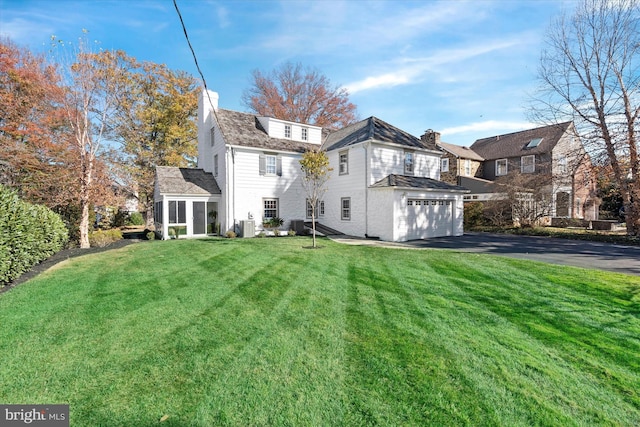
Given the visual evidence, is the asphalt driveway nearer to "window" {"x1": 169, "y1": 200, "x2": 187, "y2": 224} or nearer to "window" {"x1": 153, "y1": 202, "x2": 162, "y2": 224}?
"window" {"x1": 169, "y1": 200, "x2": 187, "y2": 224}

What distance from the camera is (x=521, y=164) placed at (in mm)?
27969

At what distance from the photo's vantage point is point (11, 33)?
18359 millimetres

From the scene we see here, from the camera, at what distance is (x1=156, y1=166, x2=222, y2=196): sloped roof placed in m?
16.8

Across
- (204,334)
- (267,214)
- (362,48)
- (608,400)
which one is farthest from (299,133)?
(608,400)

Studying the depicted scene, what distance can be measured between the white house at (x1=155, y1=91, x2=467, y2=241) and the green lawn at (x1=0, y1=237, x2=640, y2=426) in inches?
356

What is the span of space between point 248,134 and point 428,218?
1237 centimetres

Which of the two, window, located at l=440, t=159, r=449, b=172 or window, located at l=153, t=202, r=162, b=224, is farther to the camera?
window, located at l=440, t=159, r=449, b=172

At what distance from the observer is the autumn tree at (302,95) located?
3281 centimetres

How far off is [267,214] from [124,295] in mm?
12500

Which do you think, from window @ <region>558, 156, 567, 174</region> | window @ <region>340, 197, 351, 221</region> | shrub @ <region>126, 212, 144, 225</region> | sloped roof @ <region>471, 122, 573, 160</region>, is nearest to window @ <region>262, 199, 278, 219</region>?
window @ <region>340, 197, 351, 221</region>

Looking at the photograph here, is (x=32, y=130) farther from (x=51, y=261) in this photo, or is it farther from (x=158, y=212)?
(x=51, y=261)

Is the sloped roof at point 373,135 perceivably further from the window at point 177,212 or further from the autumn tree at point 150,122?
the autumn tree at point 150,122

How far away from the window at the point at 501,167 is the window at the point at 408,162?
16.4 meters

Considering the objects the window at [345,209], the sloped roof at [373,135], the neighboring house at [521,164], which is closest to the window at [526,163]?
the neighboring house at [521,164]
